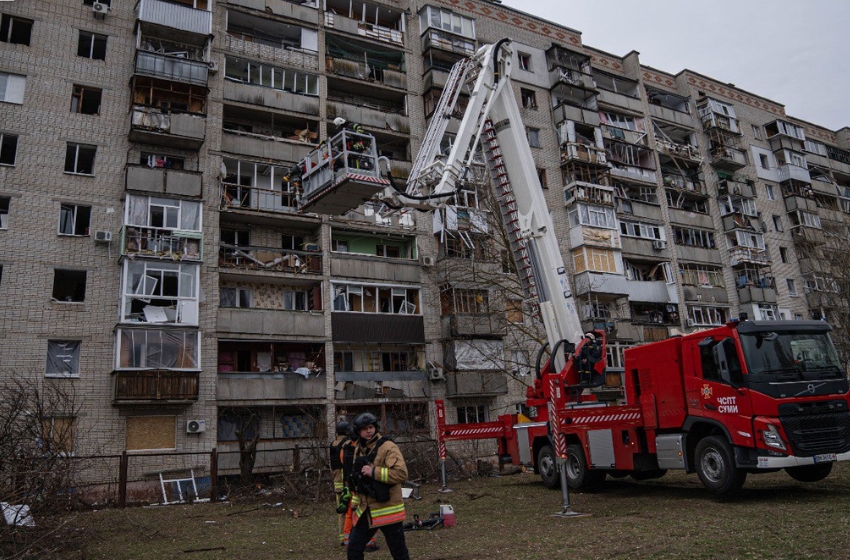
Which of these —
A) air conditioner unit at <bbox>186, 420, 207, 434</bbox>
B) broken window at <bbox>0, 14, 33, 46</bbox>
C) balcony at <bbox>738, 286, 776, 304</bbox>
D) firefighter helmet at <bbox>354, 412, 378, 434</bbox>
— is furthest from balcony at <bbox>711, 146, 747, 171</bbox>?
firefighter helmet at <bbox>354, 412, 378, 434</bbox>

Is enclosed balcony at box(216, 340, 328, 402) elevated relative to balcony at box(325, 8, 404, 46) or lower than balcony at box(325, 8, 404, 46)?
lower

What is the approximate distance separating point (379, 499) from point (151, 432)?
64.7ft

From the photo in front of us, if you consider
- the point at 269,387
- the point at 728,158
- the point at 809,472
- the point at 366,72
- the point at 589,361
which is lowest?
the point at 809,472

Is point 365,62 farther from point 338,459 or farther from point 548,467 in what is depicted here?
point 338,459

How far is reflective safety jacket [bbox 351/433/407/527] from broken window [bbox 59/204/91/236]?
73.0 ft

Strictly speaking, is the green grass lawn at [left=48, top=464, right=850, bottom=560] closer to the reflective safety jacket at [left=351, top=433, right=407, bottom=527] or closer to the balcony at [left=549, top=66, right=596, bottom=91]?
the reflective safety jacket at [left=351, top=433, right=407, bottom=527]

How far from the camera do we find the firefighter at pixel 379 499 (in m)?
7.08

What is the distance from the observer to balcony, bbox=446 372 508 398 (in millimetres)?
29672

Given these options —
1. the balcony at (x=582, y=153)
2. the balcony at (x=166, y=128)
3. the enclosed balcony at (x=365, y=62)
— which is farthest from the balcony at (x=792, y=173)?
the balcony at (x=166, y=128)

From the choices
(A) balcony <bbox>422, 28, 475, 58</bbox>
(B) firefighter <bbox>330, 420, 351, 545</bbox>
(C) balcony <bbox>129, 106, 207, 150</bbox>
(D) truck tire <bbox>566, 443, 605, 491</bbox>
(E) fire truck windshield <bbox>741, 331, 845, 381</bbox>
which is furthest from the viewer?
(A) balcony <bbox>422, 28, 475, 58</bbox>

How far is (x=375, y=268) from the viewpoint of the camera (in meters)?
30.0

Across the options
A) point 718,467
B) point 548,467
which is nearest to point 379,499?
point 718,467

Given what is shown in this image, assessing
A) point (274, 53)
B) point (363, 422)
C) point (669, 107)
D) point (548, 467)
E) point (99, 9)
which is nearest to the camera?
point (363, 422)

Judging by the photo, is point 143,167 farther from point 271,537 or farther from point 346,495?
point 346,495
